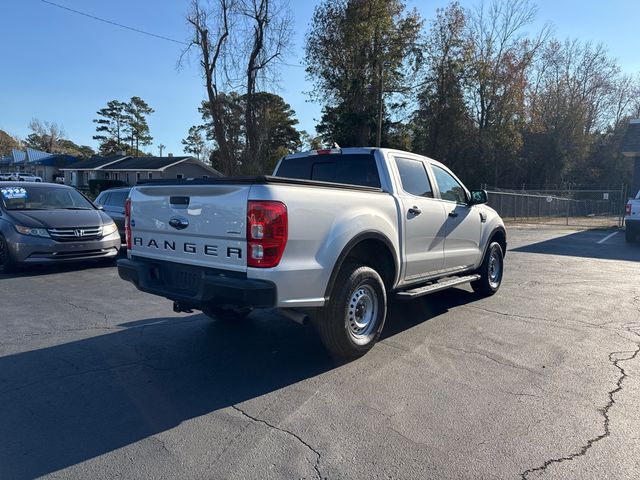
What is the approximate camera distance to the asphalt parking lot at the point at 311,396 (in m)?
3.03

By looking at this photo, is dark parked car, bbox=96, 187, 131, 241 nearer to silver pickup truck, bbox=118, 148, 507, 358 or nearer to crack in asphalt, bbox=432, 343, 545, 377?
silver pickup truck, bbox=118, 148, 507, 358

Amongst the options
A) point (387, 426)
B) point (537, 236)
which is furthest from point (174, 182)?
point (537, 236)

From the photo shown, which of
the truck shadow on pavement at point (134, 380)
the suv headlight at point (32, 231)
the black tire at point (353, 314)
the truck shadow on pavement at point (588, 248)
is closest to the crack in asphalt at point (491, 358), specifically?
the truck shadow on pavement at point (134, 380)

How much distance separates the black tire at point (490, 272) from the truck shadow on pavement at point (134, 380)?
199 centimetres

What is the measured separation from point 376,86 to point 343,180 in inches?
1197

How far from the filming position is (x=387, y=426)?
348cm

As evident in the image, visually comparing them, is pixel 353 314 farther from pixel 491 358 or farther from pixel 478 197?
pixel 478 197

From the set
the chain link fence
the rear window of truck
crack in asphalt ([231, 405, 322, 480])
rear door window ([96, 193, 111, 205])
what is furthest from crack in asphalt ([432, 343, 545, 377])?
the chain link fence

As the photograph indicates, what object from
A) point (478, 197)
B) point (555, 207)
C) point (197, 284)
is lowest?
point (197, 284)

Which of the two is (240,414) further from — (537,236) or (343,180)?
(537,236)

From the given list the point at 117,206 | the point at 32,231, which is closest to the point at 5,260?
the point at 32,231

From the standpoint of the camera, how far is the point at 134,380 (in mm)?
4234

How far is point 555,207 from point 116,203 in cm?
3205

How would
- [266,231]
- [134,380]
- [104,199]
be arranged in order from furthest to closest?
[104,199], [134,380], [266,231]
